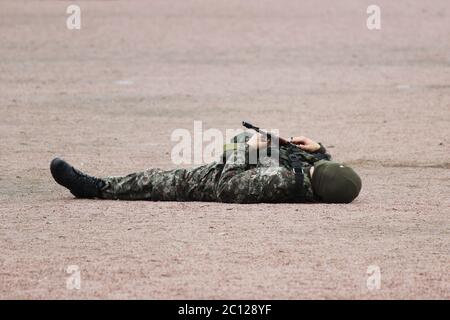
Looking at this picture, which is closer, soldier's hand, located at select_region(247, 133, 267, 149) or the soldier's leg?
soldier's hand, located at select_region(247, 133, 267, 149)

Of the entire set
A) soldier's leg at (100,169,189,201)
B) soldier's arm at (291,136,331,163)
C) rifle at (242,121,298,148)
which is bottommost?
soldier's leg at (100,169,189,201)

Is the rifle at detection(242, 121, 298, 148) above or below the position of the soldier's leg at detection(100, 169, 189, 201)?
above

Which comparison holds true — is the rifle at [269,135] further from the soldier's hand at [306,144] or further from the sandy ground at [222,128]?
the sandy ground at [222,128]

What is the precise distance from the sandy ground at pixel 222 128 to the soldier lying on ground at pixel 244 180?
0.45 ft

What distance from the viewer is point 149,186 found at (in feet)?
32.3

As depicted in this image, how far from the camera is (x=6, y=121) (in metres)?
15.6

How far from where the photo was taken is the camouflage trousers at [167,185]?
9711 millimetres

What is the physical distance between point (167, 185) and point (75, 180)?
2.39ft

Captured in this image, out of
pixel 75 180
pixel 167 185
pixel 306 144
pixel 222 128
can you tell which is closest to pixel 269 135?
pixel 306 144

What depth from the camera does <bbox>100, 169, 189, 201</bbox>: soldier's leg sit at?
385 inches

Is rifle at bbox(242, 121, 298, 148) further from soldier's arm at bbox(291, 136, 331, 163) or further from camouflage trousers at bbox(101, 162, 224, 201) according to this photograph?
camouflage trousers at bbox(101, 162, 224, 201)

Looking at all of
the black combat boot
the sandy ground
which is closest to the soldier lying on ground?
the black combat boot

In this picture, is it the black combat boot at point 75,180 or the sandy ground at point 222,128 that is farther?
the black combat boot at point 75,180

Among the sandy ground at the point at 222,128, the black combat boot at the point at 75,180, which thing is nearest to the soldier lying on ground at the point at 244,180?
the black combat boot at the point at 75,180
